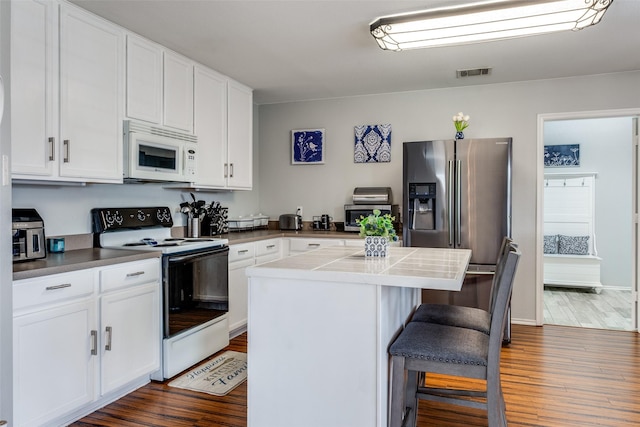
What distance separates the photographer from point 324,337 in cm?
193

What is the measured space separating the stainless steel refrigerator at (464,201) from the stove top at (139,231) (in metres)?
1.78

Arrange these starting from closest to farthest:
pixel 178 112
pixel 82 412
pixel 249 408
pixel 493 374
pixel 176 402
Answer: pixel 493 374 → pixel 249 408 → pixel 82 412 → pixel 176 402 → pixel 178 112

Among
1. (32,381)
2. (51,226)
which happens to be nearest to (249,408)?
(32,381)

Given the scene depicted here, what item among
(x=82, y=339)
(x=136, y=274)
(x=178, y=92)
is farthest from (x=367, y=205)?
(x=82, y=339)

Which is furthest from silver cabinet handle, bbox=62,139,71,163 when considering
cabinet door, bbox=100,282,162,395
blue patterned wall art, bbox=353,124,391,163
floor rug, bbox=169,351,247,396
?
blue patterned wall art, bbox=353,124,391,163

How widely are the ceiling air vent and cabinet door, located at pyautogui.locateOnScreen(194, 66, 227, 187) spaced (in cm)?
217

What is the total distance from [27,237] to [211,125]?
6.27 ft

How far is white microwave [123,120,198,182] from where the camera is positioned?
10.0 feet

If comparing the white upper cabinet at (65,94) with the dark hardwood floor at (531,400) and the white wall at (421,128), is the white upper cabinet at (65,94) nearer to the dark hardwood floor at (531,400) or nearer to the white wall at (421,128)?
the dark hardwood floor at (531,400)

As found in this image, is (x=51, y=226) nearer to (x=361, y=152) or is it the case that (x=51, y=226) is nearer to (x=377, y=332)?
(x=377, y=332)

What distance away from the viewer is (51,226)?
287 cm

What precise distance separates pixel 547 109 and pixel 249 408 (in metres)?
3.92

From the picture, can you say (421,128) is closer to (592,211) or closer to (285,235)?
(285,235)

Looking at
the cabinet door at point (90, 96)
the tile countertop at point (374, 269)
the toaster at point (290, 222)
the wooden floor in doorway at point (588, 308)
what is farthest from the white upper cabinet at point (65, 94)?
the wooden floor in doorway at point (588, 308)
